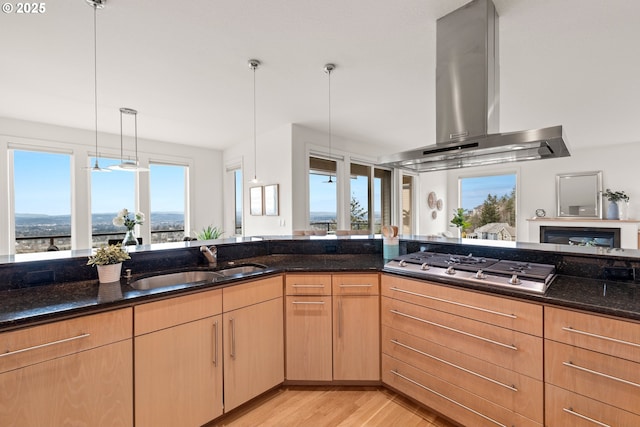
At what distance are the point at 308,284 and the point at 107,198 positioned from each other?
181 inches

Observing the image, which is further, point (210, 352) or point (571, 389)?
point (210, 352)

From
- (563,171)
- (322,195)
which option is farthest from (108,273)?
(563,171)

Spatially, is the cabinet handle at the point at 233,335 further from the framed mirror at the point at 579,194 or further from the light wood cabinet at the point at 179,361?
the framed mirror at the point at 579,194

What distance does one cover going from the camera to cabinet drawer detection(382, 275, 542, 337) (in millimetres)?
1446

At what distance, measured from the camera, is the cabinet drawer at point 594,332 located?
1.19m

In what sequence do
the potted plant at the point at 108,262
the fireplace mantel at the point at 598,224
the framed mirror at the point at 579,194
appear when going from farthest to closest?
1. the framed mirror at the point at 579,194
2. the fireplace mantel at the point at 598,224
3. the potted plant at the point at 108,262

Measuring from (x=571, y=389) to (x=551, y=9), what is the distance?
7.22ft

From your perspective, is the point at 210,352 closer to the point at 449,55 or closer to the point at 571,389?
the point at 571,389

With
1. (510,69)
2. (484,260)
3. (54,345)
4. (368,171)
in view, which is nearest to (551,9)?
(510,69)

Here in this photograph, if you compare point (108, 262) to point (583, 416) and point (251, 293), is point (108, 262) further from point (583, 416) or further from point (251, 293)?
point (583, 416)

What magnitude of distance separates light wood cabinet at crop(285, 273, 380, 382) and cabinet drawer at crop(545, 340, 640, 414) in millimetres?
992

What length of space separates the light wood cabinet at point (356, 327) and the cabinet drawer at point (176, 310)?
815 millimetres

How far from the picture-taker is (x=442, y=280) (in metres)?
1.75

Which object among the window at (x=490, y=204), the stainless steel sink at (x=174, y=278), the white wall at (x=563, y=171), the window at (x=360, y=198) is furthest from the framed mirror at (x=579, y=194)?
the stainless steel sink at (x=174, y=278)
